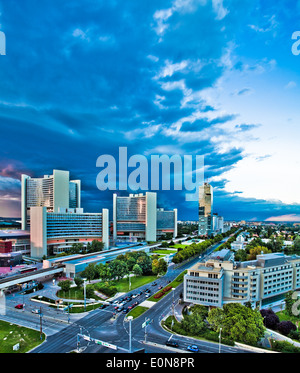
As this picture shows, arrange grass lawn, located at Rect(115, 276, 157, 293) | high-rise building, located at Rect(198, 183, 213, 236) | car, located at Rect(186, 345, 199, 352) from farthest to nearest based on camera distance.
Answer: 1. high-rise building, located at Rect(198, 183, 213, 236)
2. grass lawn, located at Rect(115, 276, 157, 293)
3. car, located at Rect(186, 345, 199, 352)

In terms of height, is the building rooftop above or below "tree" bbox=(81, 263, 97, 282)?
above

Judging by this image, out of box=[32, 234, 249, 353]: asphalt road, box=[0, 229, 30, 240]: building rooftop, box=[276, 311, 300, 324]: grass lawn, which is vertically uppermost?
box=[0, 229, 30, 240]: building rooftop

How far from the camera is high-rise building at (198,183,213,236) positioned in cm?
7238

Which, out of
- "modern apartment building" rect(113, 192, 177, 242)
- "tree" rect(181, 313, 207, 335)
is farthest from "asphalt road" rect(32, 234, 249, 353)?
"modern apartment building" rect(113, 192, 177, 242)

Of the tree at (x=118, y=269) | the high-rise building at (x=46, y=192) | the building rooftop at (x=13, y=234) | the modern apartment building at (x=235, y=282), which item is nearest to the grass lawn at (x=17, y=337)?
the modern apartment building at (x=235, y=282)

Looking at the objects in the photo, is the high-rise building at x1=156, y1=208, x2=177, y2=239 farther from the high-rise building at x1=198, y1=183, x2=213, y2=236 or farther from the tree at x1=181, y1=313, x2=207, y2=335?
the tree at x1=181, y1=313, x2=207, y2=335

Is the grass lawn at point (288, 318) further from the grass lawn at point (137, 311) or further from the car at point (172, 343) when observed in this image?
the grass lawn at point (137, 311)

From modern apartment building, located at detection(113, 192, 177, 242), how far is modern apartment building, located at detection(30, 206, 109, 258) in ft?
41.6

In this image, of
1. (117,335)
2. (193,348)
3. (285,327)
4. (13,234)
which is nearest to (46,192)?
(13,234)

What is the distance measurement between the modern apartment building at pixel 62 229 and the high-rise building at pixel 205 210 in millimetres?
39834

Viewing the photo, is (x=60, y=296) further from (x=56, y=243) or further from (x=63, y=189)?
(x=63, y=189)

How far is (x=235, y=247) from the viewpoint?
133 feet
